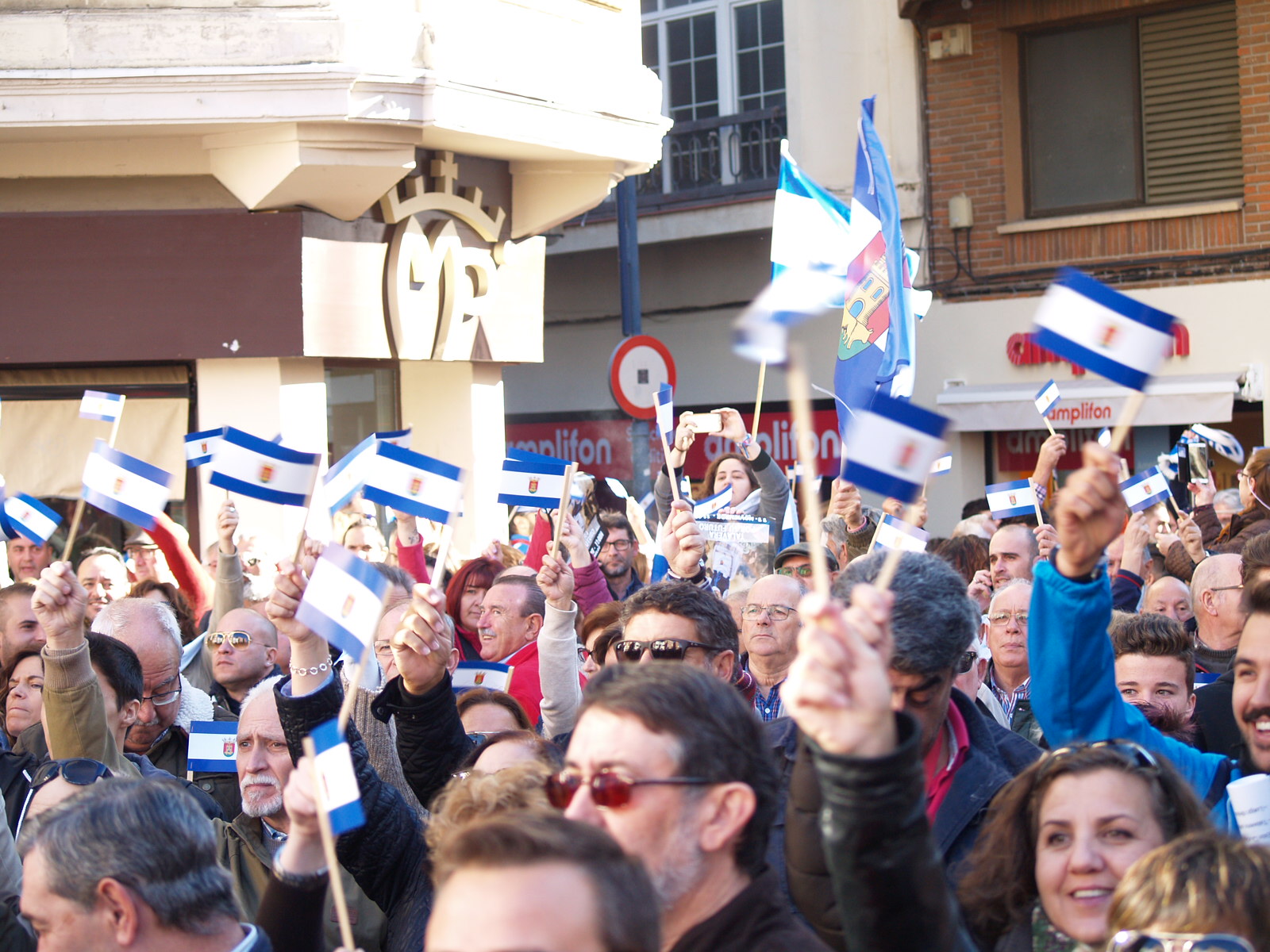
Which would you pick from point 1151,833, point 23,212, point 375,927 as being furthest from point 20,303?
point 1151,833

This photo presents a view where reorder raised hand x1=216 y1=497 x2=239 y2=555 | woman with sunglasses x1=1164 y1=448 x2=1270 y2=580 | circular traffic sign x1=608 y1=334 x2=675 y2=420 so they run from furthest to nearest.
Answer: circular traffic sign x1=608 y1=334 x2=675 y2=420 → woman with sunglasses x1=1164 y1=448 x2=1270 y2=580 → raised hand x1=216 y1=497 x2=239 y2=555

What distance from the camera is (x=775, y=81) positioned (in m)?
15.6

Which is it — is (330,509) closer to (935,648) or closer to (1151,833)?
(935,648)

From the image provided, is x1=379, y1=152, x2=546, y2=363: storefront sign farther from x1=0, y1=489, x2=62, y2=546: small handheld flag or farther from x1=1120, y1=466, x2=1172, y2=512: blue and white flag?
x1=1120, y1=466, x2=1172, y2=512: blue and white flag

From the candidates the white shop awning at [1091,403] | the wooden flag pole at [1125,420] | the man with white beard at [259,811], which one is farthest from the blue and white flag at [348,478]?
the white shop awning at [1091,403]

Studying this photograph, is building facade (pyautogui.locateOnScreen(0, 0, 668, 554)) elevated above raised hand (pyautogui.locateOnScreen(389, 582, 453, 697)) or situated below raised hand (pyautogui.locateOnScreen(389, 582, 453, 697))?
above

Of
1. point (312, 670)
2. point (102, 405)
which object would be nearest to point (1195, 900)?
point (312, 670)

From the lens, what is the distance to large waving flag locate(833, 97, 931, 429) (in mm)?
7656

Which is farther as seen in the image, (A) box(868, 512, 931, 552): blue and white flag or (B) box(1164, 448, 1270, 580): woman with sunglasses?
(B) box(1164, 448, 1270, 580): woman with sunglasses

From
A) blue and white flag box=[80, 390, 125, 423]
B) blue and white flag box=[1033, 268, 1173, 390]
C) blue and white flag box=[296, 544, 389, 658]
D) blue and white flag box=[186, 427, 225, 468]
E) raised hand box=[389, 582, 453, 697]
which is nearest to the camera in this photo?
blue and white flag box=[1033, 268, 1173, 390]

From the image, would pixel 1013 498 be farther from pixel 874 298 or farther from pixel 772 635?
pixel 772 635

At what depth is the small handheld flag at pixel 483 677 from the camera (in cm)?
476

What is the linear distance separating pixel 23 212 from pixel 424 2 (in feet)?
9.71

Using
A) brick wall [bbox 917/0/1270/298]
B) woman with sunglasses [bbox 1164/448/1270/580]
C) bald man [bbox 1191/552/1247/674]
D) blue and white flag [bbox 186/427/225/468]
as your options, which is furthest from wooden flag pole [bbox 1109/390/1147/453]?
brick wall [bbox 917/0/1270/298]
